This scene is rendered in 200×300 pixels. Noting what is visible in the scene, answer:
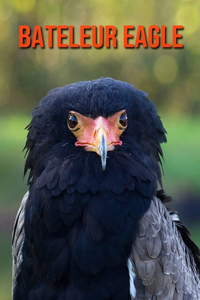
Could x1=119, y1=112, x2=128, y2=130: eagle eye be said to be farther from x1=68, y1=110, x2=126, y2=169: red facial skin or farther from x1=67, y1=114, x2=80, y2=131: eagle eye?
x1=67, y1=114, x2=80, y2=131: eagle eye

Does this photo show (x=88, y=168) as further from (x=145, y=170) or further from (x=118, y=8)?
(x=118, y=8)

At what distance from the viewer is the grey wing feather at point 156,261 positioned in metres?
2.29

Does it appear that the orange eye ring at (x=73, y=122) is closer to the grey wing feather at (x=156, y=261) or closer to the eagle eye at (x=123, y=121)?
the eagle eye at (x=123, y=121)

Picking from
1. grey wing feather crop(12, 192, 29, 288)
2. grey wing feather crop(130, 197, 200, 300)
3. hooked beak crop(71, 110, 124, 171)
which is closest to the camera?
hooked beak crop(71, 110, 124, 171)

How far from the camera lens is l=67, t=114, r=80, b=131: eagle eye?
7.32 feet

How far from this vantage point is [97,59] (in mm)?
10172

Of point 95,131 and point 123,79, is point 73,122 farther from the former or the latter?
point 123,79

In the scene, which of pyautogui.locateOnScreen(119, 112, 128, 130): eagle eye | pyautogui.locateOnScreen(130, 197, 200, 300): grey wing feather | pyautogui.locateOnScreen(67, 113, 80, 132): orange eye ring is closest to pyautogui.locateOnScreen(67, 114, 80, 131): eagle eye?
pyautogui.locateOnScreen(67, 113, 80, 132): orange eye ring

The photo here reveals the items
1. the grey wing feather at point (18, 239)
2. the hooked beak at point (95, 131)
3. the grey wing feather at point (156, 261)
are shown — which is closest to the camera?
the hooked beak at point (95, 131)

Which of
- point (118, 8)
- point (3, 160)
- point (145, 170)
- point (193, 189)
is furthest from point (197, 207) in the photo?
point (145, 170)

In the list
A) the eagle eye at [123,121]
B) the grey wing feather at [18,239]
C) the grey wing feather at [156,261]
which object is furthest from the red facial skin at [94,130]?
the grey wing feather at [18,239]

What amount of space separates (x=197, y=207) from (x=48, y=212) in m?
5.91

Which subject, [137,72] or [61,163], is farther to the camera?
[137,72]

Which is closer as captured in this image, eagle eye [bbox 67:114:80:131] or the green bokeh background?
eagle eye [bbox 67:114:80:131]
